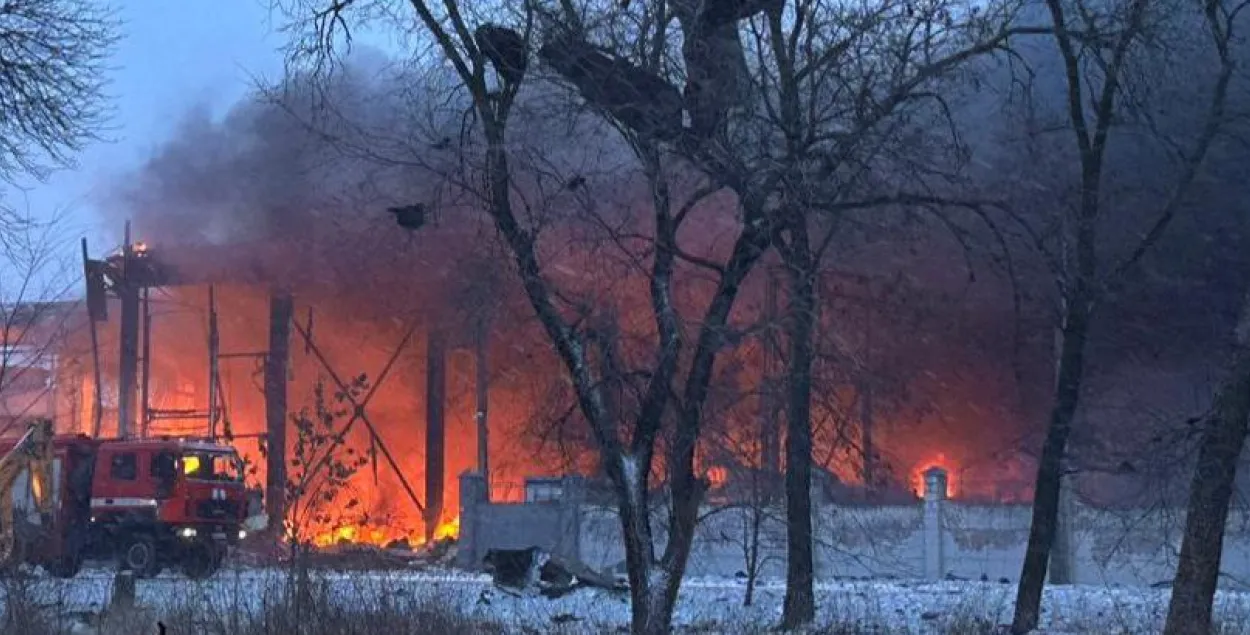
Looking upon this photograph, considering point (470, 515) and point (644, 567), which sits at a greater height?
point (644, 567)

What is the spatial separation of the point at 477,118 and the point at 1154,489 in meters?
8.27

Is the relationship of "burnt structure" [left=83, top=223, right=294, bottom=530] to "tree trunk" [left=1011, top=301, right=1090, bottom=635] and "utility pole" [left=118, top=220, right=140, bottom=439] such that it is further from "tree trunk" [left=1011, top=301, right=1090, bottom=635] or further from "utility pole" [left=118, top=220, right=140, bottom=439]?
"tree trunk" [left=1011, top=301, right=1090, bottom=635]

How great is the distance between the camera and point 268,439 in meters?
29.9

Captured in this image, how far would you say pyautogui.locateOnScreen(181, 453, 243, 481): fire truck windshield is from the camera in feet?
85.7

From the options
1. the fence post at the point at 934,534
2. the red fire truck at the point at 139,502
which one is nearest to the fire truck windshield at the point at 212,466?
the red fire truck at the point at 139,502

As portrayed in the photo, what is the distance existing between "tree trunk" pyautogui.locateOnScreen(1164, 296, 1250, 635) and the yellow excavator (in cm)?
1663

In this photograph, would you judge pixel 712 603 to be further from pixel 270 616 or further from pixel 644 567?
pixel 270 616

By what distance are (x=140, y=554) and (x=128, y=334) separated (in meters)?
15.6

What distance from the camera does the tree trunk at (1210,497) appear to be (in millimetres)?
11969

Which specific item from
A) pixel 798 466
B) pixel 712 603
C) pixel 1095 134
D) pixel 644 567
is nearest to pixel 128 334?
pixel 712 603

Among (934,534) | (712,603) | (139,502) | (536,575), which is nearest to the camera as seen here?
(712,603)

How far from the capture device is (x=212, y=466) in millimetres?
26594

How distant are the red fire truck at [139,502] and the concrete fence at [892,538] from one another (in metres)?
5.02

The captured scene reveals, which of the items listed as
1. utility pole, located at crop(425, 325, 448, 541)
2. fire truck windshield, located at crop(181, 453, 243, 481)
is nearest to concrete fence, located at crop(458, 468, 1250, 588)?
fire truck windshield, located at crop(181, 453, 243, 481)
